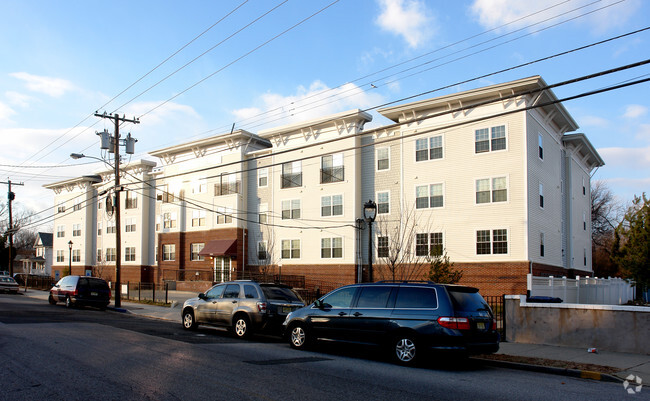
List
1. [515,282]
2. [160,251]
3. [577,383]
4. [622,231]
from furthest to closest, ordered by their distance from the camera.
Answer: [160,251] < [515,282] < [622,231] < [577,383]

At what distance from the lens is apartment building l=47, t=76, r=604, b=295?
27.7 meters

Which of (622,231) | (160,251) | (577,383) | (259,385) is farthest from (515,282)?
(160,251)

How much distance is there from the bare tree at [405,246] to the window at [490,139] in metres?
5.02

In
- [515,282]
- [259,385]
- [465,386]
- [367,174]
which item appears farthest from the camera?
[367,174]

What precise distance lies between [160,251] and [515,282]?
31187 millimetres

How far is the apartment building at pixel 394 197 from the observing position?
90.8 feet

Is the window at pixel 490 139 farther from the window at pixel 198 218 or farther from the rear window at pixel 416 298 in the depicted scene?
the window at pixel 198 218

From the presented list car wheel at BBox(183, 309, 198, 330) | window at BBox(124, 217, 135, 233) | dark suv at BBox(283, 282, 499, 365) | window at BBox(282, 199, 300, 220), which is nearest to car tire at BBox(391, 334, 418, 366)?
dark suv at BBox(283, 282, 499, 365)

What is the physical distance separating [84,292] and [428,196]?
19.1 metres

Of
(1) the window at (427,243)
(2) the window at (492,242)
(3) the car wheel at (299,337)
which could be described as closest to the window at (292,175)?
(1) the window at (427,243)

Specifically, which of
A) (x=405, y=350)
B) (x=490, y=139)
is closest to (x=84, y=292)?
(x=405, y=350)

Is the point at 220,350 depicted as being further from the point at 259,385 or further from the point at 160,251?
the point at 160,251

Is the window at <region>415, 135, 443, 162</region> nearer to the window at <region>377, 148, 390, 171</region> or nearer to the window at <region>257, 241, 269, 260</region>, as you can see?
the window at <region>377, 148, 390, 171</region>

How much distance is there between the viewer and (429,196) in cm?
3048
